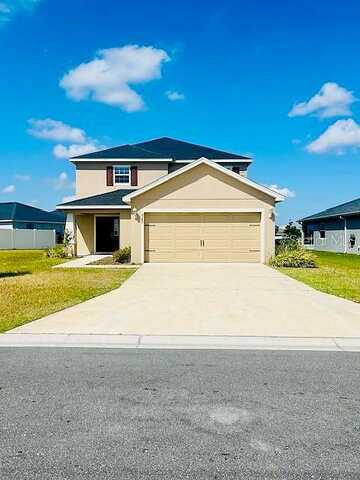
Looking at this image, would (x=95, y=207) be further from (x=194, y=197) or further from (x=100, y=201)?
(x=194, y=197)

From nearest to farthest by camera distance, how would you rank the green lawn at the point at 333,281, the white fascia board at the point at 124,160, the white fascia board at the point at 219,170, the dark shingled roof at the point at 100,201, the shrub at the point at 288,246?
the green lawn at the point at 333,281
the white fascia board at the point at 219,170
the shrub at the point at 288,246
the dark shingled roof at the point at 100,201
the white fascia board at the point at 124,160

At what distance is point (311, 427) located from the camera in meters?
3.79

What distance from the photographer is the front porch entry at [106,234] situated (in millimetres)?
26062

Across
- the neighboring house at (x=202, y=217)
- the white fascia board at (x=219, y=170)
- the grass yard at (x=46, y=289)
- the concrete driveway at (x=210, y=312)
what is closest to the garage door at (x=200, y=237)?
the neighboring house at (x=202, y=217)

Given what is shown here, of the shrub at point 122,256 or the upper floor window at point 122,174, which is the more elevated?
the upper floor window at point 122,174

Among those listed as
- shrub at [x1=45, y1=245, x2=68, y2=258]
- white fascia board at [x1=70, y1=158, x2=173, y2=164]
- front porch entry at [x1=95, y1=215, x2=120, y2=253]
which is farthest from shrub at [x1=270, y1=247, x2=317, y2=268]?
shrub at [x1=45, y1=245, x2=68, y2=258]

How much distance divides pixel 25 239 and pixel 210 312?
105 feet

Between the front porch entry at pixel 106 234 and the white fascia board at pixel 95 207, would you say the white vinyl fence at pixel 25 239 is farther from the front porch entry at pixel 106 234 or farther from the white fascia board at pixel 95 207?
the white fascia board at pixel 95 207

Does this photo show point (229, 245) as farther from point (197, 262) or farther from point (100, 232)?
point (100, 232)

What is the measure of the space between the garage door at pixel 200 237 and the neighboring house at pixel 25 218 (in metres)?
25.1

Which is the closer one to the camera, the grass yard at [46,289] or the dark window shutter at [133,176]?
the grass yard at [46,289]

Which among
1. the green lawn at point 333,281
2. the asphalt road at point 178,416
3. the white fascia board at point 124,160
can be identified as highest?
the white fascia board at point 124,160

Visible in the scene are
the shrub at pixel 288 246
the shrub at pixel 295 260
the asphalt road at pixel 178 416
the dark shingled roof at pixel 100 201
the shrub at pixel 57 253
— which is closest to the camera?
the asphalt road at pixel 178 416

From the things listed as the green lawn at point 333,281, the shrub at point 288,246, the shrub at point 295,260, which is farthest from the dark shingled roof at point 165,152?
the green lawn at point 333,281
